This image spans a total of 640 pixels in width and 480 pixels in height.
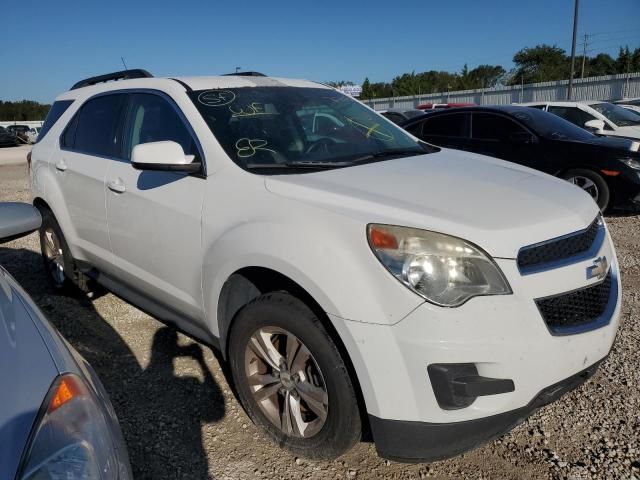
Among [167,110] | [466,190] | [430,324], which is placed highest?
[167,110]

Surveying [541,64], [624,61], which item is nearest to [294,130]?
[624,61]

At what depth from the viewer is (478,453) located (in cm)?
238

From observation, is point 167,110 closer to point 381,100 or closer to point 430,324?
point 430,324

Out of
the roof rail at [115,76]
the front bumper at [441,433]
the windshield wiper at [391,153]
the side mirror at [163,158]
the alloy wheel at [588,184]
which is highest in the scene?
the roof rail at [115,76]

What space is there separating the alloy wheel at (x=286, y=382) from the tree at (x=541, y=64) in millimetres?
56896

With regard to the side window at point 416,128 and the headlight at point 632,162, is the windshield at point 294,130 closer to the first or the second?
the headlight at point 632,162

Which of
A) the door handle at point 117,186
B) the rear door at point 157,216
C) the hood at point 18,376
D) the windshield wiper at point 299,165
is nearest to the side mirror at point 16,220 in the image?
the hood at point 18,376

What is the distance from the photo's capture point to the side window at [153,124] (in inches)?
111

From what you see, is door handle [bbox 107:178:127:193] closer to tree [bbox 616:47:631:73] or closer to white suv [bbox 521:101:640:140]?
white suv [bbox 521:101:640:140]

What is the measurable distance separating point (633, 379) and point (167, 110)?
310 centimetres

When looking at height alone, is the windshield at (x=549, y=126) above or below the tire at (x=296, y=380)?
above

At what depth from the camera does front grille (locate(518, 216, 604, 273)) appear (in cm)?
188

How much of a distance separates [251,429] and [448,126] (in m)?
6.16

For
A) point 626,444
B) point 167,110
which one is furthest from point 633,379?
point 167,110
